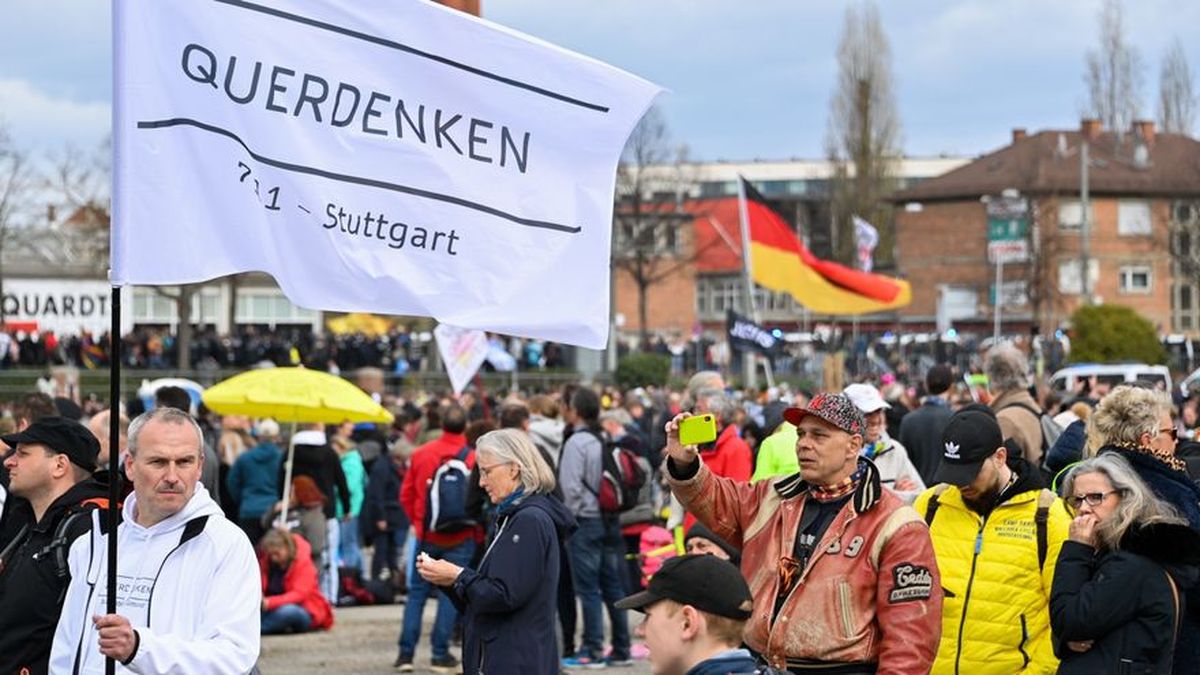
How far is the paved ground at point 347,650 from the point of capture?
13719 millimetres

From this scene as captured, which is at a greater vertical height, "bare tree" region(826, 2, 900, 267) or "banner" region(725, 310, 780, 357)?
"bare tree" region(826, 2, 900, 267)

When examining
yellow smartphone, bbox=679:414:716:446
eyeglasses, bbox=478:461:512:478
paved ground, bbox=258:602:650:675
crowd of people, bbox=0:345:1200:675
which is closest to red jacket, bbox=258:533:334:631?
paved ground, bbox=258:602:650:675

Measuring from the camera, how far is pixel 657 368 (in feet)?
146

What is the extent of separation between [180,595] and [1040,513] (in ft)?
10.4

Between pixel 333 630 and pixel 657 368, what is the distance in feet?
94.5

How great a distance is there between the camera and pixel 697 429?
587cm

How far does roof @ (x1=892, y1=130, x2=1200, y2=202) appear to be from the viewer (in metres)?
83.6

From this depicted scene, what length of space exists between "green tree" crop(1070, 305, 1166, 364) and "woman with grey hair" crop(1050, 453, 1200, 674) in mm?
45337

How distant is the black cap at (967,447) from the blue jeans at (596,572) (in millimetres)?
6975

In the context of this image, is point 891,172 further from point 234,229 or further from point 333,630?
point 234,229

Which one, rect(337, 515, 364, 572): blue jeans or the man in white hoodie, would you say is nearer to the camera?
the man in white hoodie

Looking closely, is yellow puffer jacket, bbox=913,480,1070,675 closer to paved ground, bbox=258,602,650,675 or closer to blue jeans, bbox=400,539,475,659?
blue jeans, bbox=400,539,475,659

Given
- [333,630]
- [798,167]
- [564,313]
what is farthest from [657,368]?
[798,167]

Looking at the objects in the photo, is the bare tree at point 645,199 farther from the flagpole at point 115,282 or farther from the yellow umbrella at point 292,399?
the flagpole at point 115,282
